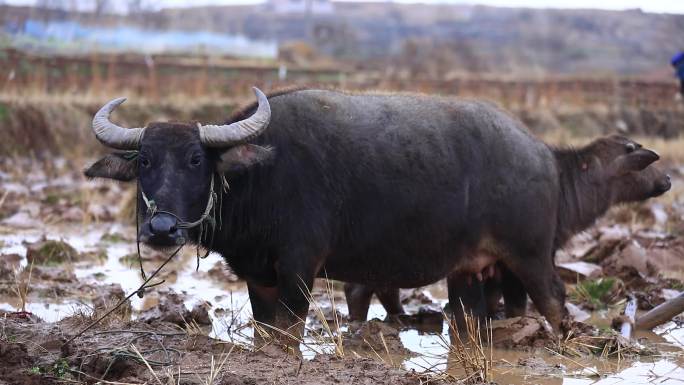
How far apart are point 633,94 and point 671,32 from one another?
160 feet

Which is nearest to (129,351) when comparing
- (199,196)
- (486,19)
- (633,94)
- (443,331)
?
(199,196)

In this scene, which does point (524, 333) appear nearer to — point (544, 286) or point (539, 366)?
point (544, 286)

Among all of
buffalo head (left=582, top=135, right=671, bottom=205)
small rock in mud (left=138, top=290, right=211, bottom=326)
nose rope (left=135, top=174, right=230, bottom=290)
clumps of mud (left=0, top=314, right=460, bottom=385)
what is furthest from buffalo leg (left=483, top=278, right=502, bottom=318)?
clumps of mud (left=0, top=314, right=460, bottom=385)

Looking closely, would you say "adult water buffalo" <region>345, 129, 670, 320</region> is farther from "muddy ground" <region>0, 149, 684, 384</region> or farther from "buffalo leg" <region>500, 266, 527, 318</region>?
"muddy ground" <region>0, 149, 684, 384</region>

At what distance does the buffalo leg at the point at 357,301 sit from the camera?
774 cm

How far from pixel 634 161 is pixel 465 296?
1.87 m

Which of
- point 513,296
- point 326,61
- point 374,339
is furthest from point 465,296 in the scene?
point 326,61

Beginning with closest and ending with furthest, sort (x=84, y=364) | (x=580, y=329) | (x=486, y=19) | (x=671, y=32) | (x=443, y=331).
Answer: (x=84, y=364) < (x=580, y=329) < (x=443, y=331) < (x=671, y=32) < (x=486, y=19)

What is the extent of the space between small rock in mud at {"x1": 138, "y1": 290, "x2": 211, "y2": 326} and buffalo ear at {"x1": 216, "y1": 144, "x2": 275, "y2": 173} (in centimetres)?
125

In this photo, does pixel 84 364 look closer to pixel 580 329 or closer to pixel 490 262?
pixel 490 262

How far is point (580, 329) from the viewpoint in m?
7.07

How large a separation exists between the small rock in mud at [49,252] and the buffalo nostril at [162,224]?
4069 millimetres

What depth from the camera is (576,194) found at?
7660 millimetres

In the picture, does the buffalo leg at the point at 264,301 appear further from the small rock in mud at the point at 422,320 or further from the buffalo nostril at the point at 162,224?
the small rock in mud at the point at 422,320
